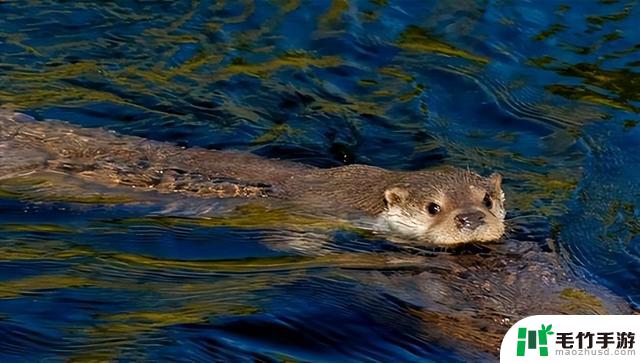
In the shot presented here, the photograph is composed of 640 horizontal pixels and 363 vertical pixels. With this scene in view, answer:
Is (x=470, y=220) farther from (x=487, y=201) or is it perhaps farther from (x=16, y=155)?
(x=16, y=155)

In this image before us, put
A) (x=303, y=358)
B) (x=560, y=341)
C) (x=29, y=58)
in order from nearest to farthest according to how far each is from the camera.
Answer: (x=560, y=341), (x=303, y=358), (x=29, y=58)

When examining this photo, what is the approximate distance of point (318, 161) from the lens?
29.8ft

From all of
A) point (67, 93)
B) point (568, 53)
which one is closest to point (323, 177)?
point (67, 93)

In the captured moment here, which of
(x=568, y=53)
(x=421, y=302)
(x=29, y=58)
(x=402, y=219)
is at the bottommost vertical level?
(x=421, y=302)

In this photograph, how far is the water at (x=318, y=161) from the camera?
629 cm

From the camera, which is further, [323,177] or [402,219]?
[323,177]

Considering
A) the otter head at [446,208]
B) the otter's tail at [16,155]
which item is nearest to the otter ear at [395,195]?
the otter head at [446,208]

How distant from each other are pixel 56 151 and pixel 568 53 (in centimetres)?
405

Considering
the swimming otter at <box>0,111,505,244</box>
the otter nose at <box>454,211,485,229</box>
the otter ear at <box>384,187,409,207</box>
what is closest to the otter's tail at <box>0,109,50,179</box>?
the swimming otter at <box>0,111,505,244</box>

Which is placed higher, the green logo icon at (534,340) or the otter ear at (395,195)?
the otter ear at (395,195)

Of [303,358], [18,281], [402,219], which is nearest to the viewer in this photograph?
[303,358]

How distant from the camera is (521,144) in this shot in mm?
9375

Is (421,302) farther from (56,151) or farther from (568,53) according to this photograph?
(568,53)

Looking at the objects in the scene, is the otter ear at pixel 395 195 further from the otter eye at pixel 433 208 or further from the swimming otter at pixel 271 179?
the otter eye at pixel 433 208
